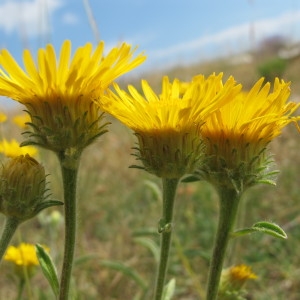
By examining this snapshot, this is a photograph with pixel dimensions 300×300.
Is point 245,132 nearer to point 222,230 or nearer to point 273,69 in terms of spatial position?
point 222,230

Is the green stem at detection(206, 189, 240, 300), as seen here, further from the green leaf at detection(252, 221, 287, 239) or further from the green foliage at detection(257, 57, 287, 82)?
the green foliage at detection(257, 57, 287, 82)

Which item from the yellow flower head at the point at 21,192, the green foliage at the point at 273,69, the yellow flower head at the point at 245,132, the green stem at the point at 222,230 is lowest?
the green stem at the point at 222,230

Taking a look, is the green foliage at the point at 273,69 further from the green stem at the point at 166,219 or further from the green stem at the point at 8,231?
the green stem at the point at 8,231

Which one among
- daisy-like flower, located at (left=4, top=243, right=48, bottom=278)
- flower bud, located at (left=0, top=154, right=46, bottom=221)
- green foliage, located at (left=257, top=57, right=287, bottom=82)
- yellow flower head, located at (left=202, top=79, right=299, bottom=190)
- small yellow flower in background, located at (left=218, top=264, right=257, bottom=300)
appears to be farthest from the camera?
green foliage, located at (left=257, top=57, right=287, bottom=82)

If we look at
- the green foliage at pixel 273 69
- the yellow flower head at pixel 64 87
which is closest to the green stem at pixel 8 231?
the yellow flower head at pixel 64 87

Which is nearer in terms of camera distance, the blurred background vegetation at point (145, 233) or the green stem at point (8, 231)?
the green stem at point (8, 231)

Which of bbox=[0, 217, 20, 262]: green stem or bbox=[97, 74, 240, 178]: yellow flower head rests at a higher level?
bbox=[97, 74, 240, 178]: yellow flower head

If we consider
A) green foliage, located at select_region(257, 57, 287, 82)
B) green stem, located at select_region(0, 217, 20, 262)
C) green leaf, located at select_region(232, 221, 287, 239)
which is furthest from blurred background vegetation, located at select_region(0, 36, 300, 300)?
green foliage, located at select_region(257, 57, 287, 82)

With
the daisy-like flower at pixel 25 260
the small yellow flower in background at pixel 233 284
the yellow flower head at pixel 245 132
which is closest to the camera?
the yellow flower head at pixel 245 132

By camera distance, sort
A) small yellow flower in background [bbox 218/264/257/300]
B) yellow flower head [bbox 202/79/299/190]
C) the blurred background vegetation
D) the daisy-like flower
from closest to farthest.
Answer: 1. yellow flower head [bbox 202/79/299/190]
2. small yellow flower in background [bbox 218/264/257/300]
3. the daisy-like flower
4. the blurred background vegetation
